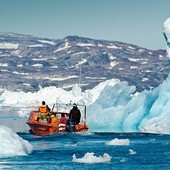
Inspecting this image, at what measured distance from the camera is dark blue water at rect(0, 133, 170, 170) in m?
31.0

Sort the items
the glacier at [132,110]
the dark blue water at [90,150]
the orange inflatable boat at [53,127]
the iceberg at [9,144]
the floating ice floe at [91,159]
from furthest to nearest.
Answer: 1. the glacier at [132,110]
2. the orange inflatable boat at [53,127]
3. the iceberg at [9,144]
4. the floating ice floe at [91,159]
5. the dark blue water at [90,150]

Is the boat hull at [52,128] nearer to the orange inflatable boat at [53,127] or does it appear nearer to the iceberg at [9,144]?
the orange inflatable boat at [53,127]

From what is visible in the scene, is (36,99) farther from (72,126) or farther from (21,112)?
(72,126)

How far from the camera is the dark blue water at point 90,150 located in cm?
3102

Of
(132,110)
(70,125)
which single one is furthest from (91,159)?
(132,110)

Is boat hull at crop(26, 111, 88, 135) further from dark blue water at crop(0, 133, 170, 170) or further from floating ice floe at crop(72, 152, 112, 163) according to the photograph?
floating ice floe at crop(72, 152, 112, 163)

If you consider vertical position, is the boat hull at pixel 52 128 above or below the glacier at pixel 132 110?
below

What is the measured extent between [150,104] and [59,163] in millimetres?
32524

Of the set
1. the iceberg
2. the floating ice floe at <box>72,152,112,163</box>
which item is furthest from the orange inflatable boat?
the floating ice floe at <box>72,152,112,163</box>

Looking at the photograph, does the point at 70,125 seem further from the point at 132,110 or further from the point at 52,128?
the point at 132,110

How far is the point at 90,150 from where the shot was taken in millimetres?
39094

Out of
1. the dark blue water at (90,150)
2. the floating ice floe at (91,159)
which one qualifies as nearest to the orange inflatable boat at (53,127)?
the dark blue water at (90,150)

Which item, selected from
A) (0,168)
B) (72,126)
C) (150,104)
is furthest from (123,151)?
(150,104)

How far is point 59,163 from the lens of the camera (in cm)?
3228
